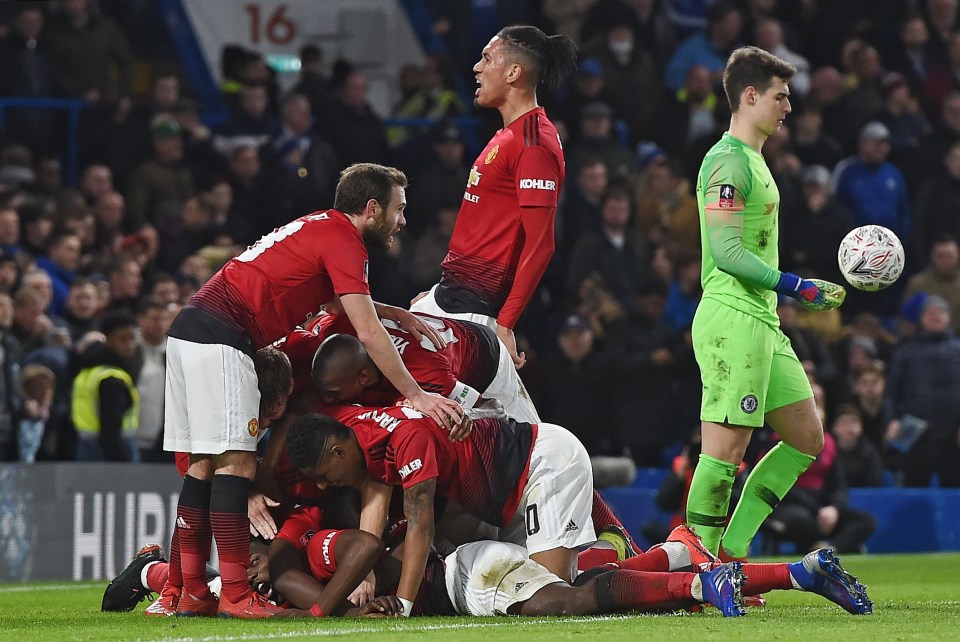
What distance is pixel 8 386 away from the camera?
11.2 m

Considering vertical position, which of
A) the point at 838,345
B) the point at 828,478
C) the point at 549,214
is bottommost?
the point at 828,478

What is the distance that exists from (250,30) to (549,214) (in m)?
10.3

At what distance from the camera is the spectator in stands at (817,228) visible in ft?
50.0

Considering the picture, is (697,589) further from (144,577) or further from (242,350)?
(144,577)

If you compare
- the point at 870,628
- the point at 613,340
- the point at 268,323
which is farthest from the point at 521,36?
the point at 613,340

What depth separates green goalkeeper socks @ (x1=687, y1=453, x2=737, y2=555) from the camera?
25.4 ft

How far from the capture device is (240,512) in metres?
7.04

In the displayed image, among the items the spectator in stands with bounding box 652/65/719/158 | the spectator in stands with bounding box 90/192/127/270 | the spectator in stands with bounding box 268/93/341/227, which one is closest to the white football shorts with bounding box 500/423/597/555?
the spectator in stands with bounding box 90/192/127/270

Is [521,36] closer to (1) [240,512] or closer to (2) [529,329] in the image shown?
(1) [240,512]

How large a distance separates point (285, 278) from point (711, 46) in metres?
10.8

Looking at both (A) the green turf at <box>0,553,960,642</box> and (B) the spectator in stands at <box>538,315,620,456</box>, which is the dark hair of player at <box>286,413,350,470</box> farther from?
(B) the spectator in stands at <box>538,315,620,456</box>

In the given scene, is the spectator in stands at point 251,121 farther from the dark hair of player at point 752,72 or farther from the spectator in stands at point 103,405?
the dark hair of player at point 752,72

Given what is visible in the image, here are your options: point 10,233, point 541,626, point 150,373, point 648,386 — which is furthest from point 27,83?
point 541,626

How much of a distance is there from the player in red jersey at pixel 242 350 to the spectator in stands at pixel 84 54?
8856mm
